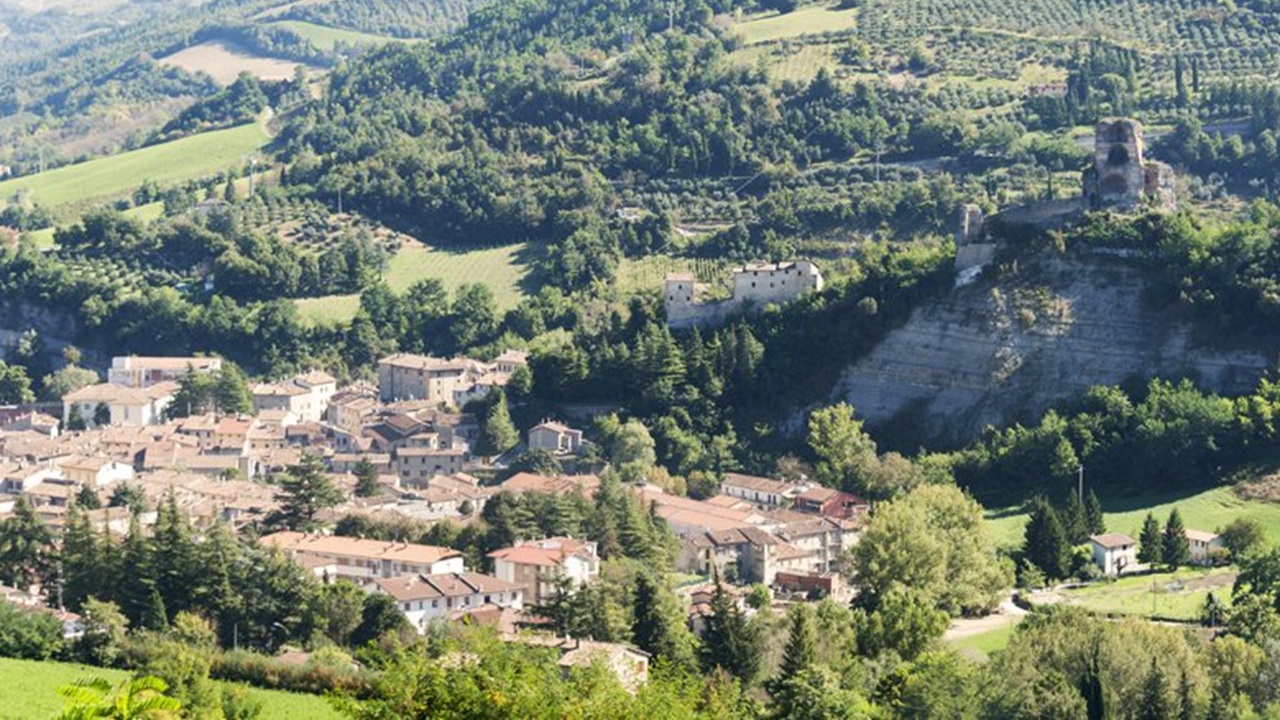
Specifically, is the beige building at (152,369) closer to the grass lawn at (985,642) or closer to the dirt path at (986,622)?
the dirt path at (986,622)

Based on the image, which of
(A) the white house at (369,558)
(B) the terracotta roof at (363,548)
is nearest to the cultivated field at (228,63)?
(B) the terracotta roof at (363,548)

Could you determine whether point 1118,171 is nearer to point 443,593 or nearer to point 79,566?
point 443,593

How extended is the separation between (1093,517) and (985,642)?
11.5 m

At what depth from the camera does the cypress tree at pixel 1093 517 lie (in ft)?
206

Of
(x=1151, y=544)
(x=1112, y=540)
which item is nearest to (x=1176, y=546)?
(x=1151, y=544)

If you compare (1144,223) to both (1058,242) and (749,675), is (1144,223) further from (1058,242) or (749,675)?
(749,675)

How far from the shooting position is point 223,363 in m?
88.3

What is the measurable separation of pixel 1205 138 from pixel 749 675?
166ft

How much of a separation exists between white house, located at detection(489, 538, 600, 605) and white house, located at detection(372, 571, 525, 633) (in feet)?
1.57

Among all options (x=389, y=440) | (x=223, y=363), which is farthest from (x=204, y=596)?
(x=223, y=363)

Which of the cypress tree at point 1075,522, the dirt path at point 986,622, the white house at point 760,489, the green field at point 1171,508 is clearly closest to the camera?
the dirt path at point 986,622

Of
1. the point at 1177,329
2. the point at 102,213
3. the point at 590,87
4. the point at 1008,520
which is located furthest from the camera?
the point at 590,87

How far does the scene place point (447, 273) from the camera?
98.4 m

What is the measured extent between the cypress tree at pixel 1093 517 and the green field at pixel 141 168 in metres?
73.1
